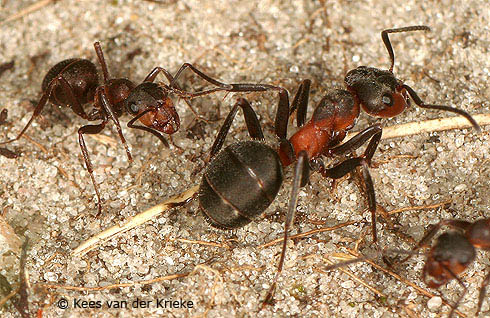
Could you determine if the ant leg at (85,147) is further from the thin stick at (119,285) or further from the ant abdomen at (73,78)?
the thin stick at (119,285)

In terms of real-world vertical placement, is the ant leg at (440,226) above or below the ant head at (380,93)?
below

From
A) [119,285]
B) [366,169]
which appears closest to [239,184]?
[366,169]

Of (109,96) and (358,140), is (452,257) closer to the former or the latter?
(358,140)

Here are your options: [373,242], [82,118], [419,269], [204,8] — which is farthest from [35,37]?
[419,269]

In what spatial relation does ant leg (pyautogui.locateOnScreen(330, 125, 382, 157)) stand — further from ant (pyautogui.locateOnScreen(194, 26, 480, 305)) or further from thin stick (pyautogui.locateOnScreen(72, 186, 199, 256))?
thin stick (pyautogui.locateOnScreen(72, 186, 199, 256))

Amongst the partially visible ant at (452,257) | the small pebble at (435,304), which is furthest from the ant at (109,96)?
the small pebble at (435,304)

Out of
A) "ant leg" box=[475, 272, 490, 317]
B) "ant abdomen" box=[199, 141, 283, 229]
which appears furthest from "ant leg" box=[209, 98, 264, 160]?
→ "ant leg" box=[475, 272, 490, 317]

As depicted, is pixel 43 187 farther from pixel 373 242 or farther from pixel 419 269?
pixel 419 269
